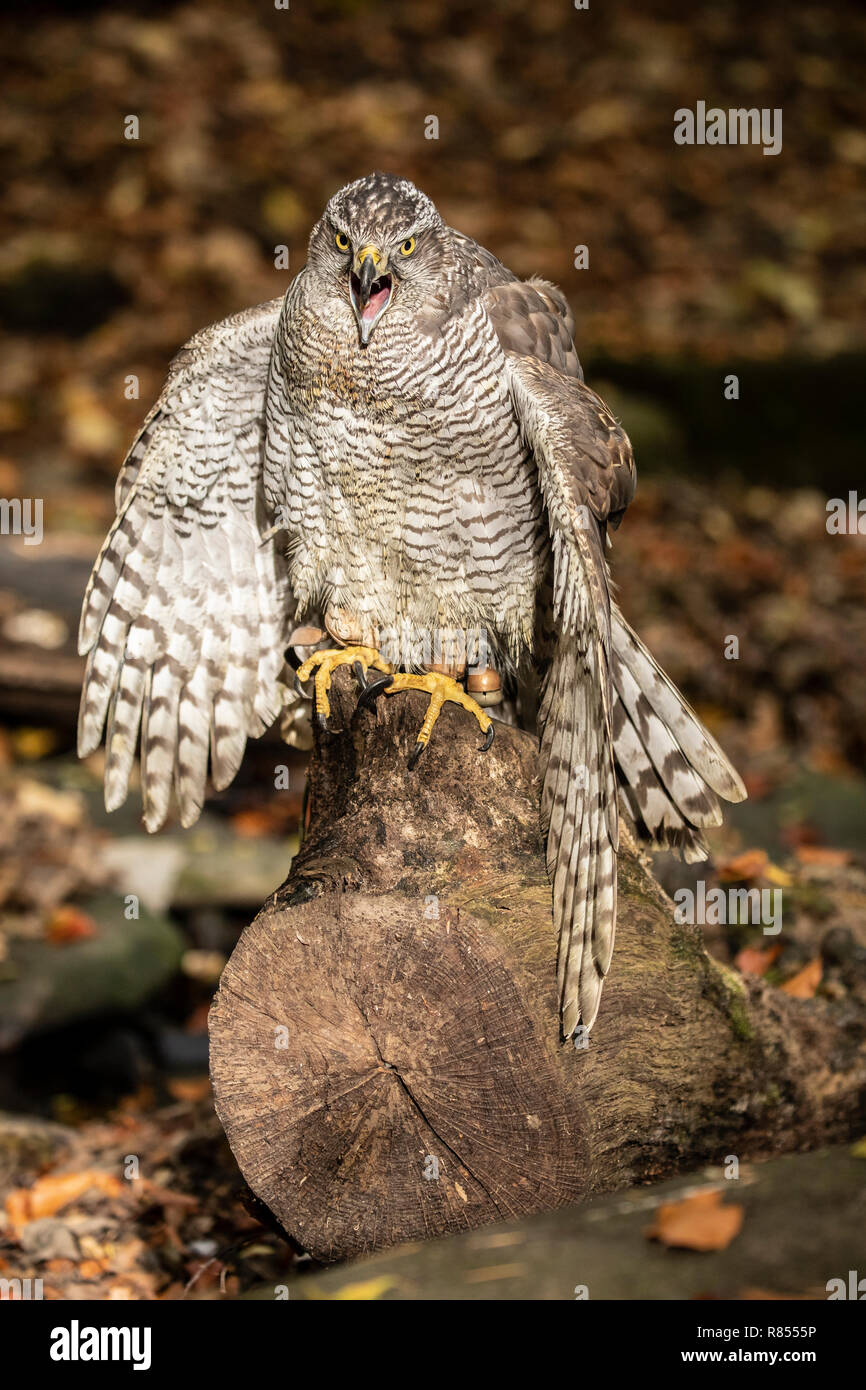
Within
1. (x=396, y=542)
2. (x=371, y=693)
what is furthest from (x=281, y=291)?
(x=371, y=693)

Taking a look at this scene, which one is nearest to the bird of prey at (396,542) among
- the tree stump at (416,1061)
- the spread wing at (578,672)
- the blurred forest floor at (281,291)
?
the spread wing at (578,672)

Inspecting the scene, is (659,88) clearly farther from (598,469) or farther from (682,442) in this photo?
(598,469)

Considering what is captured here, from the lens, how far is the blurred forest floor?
4.36 meters

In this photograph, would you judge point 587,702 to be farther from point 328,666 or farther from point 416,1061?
point 416,1061

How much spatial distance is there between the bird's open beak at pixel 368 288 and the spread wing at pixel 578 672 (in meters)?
0.38

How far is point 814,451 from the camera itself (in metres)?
8.78

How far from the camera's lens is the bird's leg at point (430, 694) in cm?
303

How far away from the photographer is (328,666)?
3.42m

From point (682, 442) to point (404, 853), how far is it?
668 centimetres

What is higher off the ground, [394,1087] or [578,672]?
[578,672]

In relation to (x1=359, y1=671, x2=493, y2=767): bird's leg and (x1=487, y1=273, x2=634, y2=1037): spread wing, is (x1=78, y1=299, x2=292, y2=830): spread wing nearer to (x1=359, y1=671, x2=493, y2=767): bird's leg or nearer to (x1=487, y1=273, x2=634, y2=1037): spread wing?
(x1=359, y1=671, x2=493, y2=767): bird's leg

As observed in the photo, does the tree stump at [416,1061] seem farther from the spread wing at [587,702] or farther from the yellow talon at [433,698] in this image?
the yellow talon at [433,698]

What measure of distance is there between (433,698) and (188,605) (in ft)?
3.62

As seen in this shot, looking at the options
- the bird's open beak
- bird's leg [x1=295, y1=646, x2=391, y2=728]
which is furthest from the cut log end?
the bird's open beak
